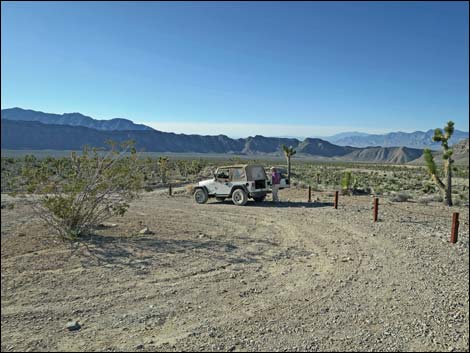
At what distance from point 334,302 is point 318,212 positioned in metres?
8.73

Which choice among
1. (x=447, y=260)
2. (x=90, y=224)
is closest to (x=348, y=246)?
(x=447, y=260)

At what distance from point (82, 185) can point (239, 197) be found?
8354 millimetres

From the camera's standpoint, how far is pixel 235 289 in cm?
606

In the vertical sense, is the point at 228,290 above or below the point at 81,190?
below

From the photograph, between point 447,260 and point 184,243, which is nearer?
point 447,260

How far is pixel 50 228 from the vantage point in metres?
9.54

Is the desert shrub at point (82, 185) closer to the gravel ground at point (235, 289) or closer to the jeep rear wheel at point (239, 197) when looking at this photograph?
the gravel ground at point (235, 289)

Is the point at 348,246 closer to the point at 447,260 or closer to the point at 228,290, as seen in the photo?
the point at 447,260

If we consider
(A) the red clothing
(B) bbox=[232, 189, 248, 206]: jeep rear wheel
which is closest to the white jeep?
(B) bbox=[232, 189, 248, 206]: jeep rear wheel

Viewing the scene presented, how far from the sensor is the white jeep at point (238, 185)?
52.2ft

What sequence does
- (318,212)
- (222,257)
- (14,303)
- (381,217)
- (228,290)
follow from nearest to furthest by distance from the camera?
1. (14,303)
2. (228,290)
3. (222,257)
4. (381,217)
5. (318,212)

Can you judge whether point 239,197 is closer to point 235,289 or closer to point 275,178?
point 275,178

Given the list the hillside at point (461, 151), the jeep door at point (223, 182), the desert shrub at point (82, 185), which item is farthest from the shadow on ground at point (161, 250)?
the hillside at point (461, 151)

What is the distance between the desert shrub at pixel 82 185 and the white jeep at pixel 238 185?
688 centimetres
